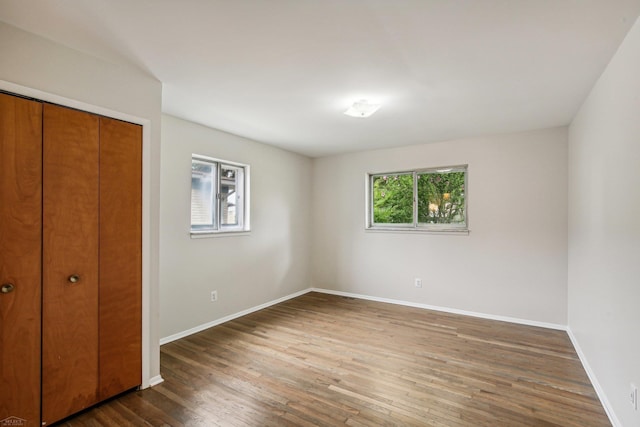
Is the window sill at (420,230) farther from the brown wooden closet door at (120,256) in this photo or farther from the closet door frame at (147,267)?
the brown wooden closet door at (120,256)

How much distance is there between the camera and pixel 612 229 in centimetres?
201

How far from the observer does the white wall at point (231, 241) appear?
10.6 ft

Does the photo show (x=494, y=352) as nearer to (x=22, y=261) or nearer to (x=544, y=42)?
(x=544, y=42)

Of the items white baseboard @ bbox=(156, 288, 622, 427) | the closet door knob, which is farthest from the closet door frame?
the closet door knob

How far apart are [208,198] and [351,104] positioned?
6.87ft

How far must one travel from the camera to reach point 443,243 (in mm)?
4254

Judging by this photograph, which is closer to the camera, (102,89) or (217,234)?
(102,89)

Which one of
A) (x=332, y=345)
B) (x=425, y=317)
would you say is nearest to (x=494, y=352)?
(x=425, y=317)

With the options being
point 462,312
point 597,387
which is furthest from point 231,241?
point 597,387

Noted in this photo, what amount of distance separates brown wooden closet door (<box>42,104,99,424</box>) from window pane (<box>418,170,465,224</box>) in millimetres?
3917

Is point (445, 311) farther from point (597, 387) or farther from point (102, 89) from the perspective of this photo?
point (102, 89)

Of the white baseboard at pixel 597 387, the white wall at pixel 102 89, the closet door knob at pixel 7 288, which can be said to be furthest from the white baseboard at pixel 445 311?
the closet door knob at pixel 7 288

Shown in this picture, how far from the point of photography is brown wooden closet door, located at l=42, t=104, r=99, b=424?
6.12 feet

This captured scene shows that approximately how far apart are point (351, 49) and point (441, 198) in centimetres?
301
